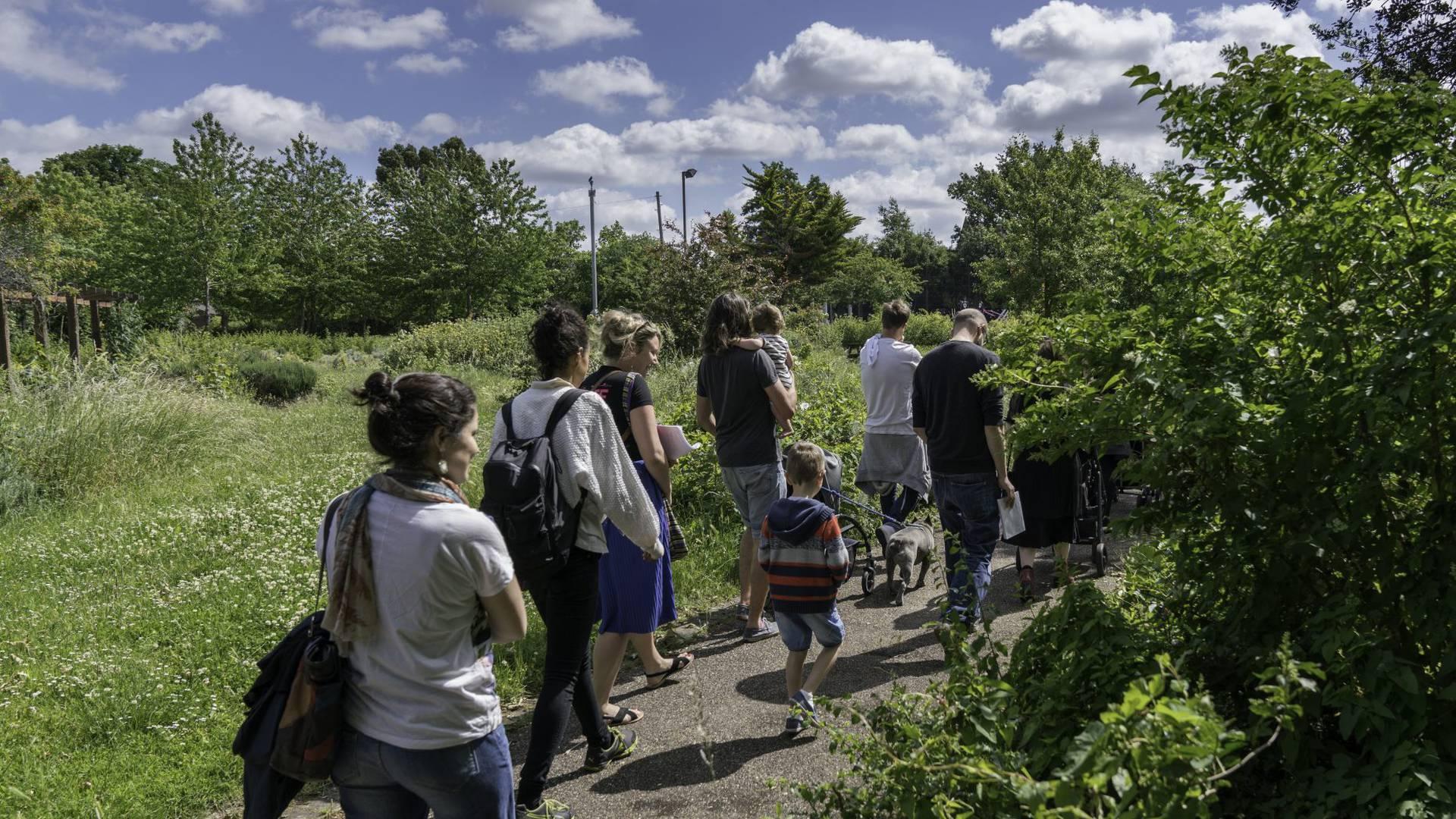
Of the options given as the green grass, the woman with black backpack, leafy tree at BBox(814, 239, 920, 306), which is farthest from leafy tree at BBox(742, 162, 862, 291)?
the woman with black backpack

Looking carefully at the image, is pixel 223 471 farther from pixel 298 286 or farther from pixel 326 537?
pixel 298 286

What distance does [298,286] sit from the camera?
1542 inches

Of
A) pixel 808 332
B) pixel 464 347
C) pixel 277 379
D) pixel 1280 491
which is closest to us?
pixel 1280 491

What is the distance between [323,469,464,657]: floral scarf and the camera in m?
2.29

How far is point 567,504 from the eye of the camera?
3375mm

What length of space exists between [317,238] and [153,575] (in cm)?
3836

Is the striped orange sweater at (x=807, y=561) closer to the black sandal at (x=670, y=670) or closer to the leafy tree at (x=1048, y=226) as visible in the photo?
the black sandal at (x=670, y=670)

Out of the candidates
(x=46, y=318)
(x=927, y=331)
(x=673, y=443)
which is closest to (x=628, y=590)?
(x=673, y=443)

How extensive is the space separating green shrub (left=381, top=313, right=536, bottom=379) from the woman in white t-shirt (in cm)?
2009

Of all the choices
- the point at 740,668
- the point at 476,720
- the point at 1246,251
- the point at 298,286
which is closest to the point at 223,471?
the point at 740,668

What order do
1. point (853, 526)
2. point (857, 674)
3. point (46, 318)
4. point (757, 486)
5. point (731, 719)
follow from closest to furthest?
point (731, 719) < point (857, 674) < point (757, 486) < point (853, 526) < point (46, 318)

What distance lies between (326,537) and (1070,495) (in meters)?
4.81

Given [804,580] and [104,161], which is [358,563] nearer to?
[804,580]

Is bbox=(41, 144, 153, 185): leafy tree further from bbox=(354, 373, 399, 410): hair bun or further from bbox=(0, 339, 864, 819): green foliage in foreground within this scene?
bbox=(354, 373, 399, 410): hair bun
